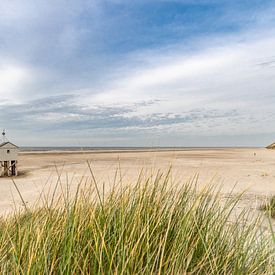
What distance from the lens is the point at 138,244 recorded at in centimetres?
218

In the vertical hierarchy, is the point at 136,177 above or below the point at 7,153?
below

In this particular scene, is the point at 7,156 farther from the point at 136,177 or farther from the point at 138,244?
the point at 138,244

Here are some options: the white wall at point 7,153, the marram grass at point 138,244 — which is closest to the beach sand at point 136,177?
the marram grass at point 138,244

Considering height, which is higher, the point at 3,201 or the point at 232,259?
the point at 232,259

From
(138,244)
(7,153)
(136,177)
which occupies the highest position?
(7,153)

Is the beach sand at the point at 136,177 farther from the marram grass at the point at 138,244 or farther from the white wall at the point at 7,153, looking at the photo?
A: the white wall at the point at 7,153

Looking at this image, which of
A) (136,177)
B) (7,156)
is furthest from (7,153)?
(136,177)

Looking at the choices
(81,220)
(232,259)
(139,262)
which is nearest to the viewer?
(139,262)

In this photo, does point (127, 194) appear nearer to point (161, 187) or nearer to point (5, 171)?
point (161, 187)

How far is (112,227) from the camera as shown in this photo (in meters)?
2.56

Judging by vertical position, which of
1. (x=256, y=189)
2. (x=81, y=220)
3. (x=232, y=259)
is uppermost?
(x=81, y=220)

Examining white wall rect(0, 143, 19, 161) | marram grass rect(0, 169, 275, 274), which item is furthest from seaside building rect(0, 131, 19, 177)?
marram grass rect(0, 169, 275, 274)

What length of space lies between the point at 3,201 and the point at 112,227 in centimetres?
770

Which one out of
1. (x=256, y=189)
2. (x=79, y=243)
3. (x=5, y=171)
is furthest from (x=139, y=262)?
(x=5, y=171)
